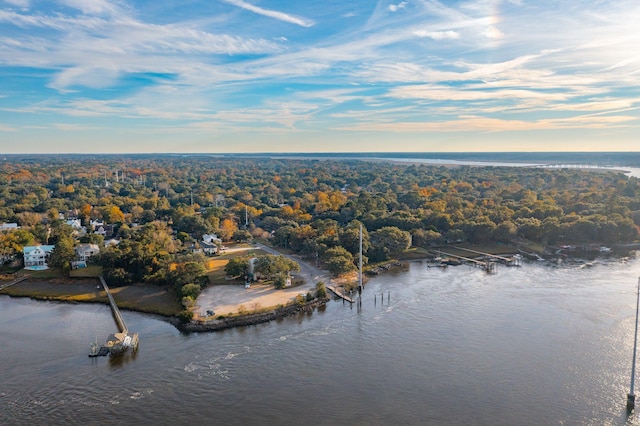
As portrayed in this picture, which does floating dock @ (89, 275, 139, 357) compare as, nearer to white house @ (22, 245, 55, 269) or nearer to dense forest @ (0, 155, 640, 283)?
dense forest @ (0, 155, 640, 283)

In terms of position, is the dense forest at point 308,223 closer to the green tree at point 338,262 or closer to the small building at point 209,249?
the green tree at point 338,262

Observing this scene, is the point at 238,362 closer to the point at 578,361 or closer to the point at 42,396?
the point at 42,396

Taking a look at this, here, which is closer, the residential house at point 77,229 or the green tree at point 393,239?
the green tree at point 393,239

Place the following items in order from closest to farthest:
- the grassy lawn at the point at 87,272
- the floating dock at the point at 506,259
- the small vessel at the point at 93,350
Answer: the small vessel at the point at 93,350
the grassy lawn at the point at 87,272
the floating dock at the point at 506,259

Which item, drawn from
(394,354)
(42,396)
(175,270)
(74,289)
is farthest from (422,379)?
(74,289)

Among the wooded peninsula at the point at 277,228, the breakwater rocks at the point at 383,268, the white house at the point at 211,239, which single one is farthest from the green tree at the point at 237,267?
the white house at the point at 211,239

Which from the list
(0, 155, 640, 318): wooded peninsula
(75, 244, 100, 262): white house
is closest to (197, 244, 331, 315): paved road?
(0, 155, 640, 318): wooded peninsula
